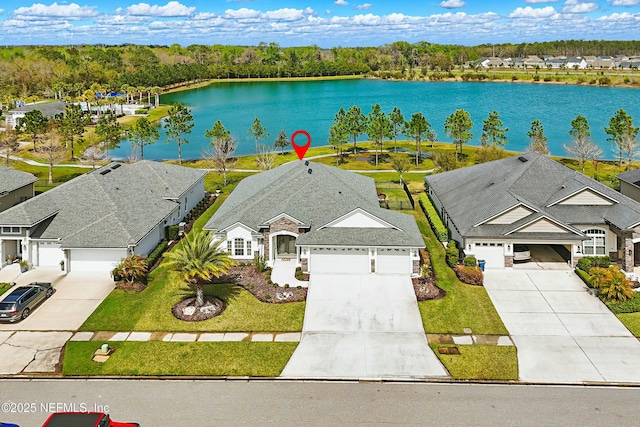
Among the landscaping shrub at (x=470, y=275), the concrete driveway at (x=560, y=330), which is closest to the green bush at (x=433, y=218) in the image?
the landscaping shrub at (x=470, y=275)

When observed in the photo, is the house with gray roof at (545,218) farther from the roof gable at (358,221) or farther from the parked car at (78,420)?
the parked car at (78,420)

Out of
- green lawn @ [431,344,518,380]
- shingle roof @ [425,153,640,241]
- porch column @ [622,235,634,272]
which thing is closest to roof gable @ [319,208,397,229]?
shingle roof @ [425,153,640,241]

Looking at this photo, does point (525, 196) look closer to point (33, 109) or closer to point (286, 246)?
point (286, 246)

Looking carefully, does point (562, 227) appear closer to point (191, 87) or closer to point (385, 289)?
point (385, 289)

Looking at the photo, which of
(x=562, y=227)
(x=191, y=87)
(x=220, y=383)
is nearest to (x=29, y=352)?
(x=220, y=383)

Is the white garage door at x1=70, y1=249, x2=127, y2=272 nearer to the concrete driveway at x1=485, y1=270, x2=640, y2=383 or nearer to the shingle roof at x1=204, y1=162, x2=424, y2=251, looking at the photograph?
the shingle roof at x1=204, y1=162, x2=424, y2=251

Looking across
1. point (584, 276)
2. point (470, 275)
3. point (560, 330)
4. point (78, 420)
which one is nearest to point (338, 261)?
point (470, 275)

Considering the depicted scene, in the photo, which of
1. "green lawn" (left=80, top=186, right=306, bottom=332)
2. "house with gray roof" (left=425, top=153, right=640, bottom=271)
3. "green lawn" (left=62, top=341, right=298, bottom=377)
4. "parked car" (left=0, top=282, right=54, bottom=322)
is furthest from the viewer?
"house with gray roof" (left=425, top=153, right=640, bottom=271)
